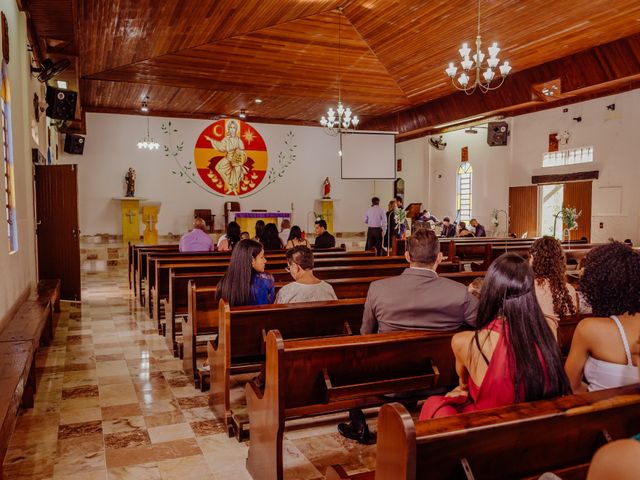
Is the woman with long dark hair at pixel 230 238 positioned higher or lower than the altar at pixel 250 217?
lower

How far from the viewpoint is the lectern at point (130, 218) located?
1394cm

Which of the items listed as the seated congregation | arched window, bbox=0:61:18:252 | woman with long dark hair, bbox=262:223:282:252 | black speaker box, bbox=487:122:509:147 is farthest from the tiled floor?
black speaker box, bbox=487:122:509:147

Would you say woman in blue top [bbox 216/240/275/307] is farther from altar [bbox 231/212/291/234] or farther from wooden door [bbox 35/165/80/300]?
altar [bbox 231/212/291/234]

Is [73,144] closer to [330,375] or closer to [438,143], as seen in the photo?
[438,143]

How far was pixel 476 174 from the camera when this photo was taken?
45.2ft

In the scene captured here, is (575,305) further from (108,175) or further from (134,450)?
(108,175)

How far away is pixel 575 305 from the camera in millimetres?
3139

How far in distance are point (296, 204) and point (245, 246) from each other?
40.7ft

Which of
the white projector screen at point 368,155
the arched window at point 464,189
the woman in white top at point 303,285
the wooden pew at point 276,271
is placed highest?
the white projector screen at point 368,155

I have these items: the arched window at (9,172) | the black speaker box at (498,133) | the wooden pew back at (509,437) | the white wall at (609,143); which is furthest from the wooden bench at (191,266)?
the black speaker box at (498,133)

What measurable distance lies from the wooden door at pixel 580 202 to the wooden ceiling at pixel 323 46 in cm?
194

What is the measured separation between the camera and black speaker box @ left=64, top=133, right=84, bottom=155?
12773mm

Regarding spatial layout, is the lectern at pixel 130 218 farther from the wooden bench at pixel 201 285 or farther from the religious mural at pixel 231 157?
the wooden bench at pixel 201 285

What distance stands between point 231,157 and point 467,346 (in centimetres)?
1411
